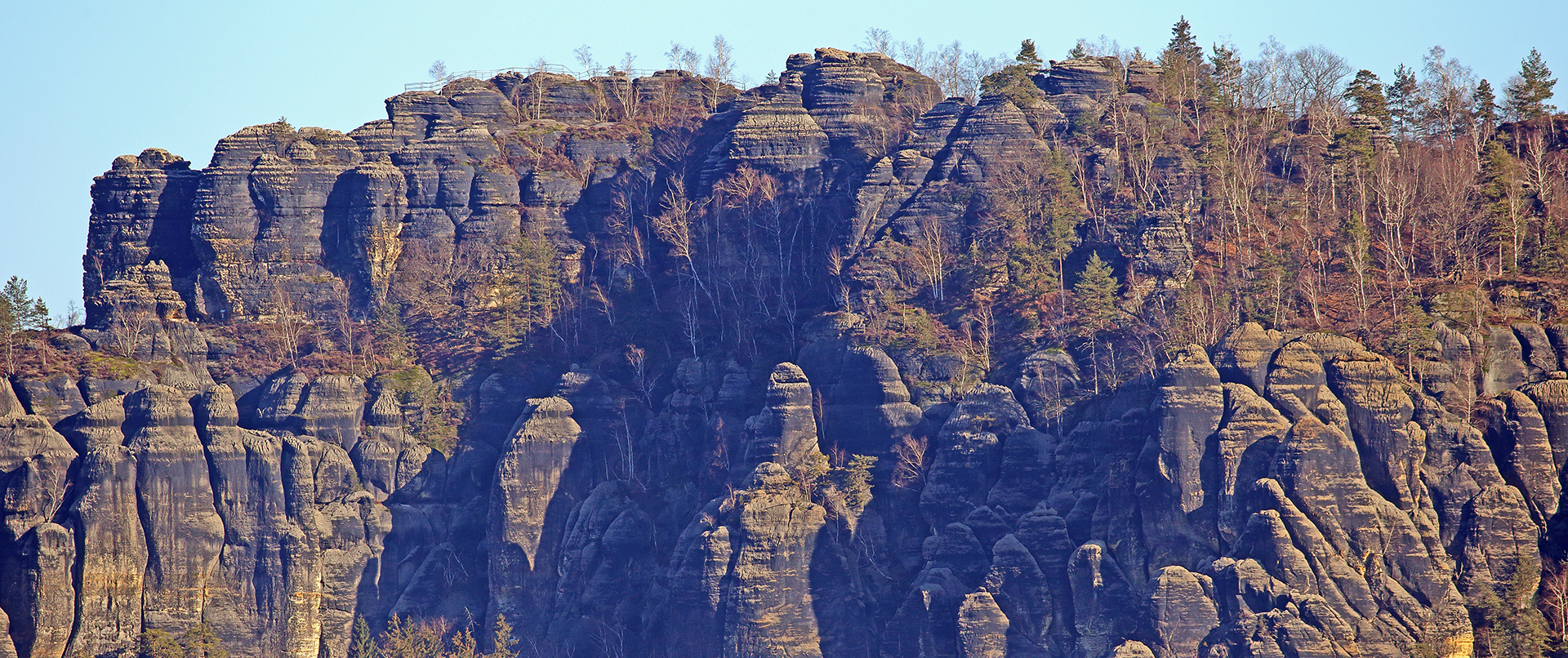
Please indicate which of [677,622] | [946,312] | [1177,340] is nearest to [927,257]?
[946,312]

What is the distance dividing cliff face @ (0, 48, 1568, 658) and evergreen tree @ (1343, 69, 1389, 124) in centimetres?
1072

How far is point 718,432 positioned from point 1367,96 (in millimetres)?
38978

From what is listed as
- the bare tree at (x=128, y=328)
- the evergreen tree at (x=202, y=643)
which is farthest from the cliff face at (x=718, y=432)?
the evergreen tree at (x=202, y=643)

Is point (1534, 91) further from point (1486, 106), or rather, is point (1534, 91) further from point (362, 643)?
point (362, 643)

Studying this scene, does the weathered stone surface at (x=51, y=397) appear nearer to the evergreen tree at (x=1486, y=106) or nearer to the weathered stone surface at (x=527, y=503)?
the weathered stone surface at (x=527, y=503)

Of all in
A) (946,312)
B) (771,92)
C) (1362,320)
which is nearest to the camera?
(1362,320)

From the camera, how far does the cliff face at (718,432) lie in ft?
364

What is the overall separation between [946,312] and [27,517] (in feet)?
143

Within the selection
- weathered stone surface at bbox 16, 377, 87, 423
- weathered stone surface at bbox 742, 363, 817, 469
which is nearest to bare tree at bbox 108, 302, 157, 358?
weathered stone surface at bbox 16, 377, 87, 423

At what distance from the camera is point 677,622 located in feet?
393

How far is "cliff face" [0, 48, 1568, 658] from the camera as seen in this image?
364 feet

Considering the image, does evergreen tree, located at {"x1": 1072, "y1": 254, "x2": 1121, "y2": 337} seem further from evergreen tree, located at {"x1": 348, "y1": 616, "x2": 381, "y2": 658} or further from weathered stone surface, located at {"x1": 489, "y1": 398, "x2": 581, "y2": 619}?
evergreen tree, located at {"x1": 348, "y1": 616, "x2": 381, "y2": 658}

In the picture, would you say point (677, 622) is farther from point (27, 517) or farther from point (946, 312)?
point (27, 517)

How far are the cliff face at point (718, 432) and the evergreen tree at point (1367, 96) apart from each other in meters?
10.7
